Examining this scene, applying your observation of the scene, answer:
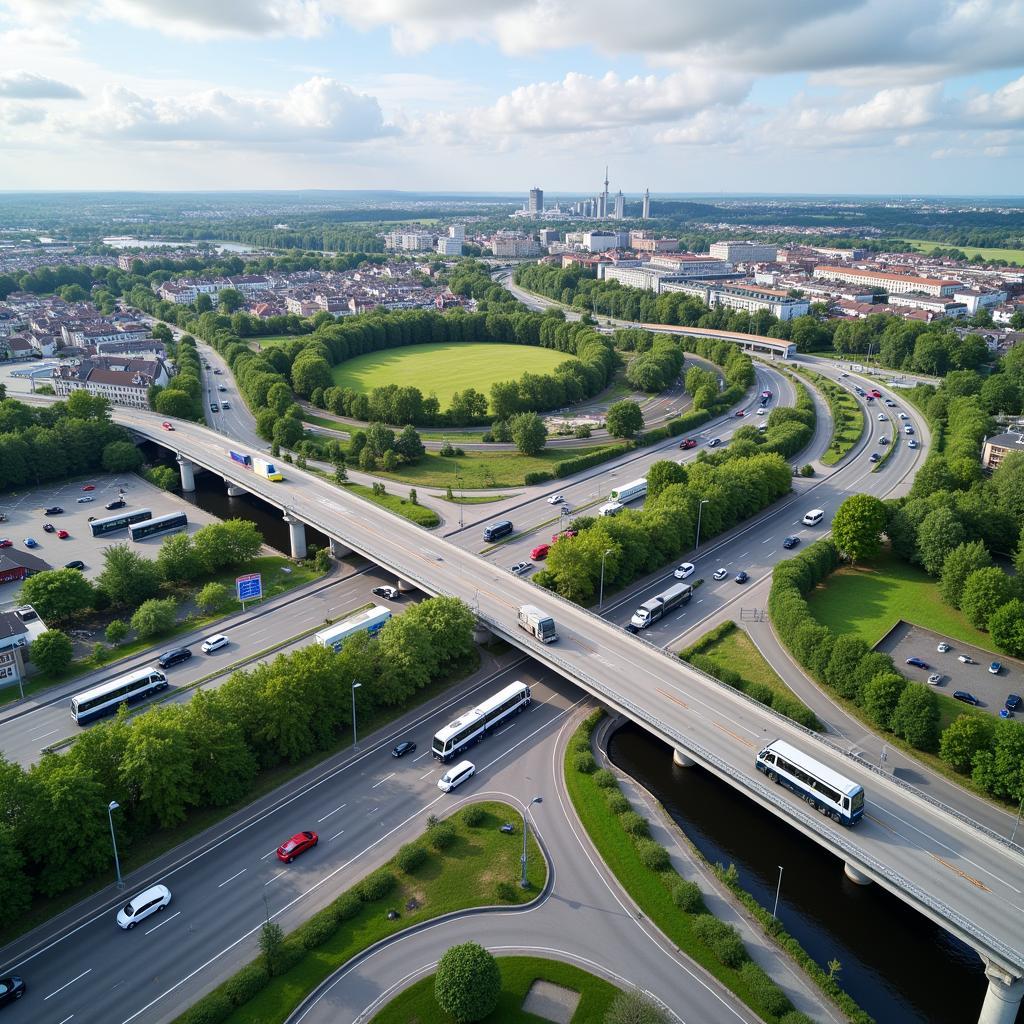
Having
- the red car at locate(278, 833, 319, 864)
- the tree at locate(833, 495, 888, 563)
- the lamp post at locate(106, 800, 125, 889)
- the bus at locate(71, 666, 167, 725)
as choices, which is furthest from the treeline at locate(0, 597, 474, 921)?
the tree at locate(833, 495, 888, 563)

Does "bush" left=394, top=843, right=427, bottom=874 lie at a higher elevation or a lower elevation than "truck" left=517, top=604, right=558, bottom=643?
lower

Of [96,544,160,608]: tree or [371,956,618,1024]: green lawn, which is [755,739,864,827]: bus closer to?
[371,956,618,1024]: green lawn

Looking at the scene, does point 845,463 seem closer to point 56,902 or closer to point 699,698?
point 699,698

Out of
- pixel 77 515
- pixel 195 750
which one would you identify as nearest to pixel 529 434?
pixel 77 515

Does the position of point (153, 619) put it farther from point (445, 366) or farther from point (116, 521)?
point (445, 366)

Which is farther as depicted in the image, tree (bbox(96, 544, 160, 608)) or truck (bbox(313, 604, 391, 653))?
tree (bbox(96, 544, 160, 608))

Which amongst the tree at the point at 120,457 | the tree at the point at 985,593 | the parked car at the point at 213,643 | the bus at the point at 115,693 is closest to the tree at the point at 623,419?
the tree at the point at 985,593

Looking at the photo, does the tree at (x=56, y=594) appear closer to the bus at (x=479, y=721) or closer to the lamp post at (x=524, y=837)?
the bus at (x=479, y=721)
